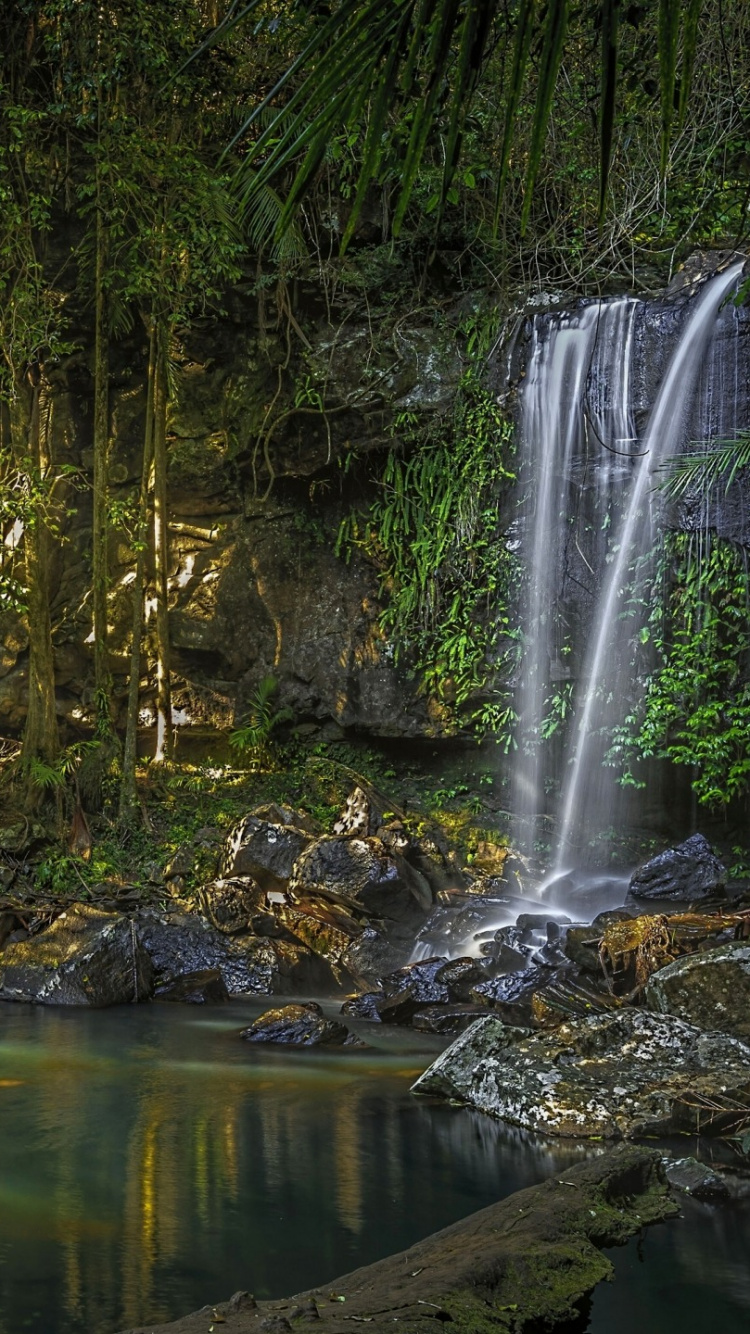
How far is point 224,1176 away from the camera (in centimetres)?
505

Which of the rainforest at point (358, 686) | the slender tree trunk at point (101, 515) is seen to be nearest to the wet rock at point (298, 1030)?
the rainforest at point (358, 686)

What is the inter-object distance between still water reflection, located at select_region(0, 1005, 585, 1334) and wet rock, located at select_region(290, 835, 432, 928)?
2793 mm

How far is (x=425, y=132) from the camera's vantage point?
2.60 ft

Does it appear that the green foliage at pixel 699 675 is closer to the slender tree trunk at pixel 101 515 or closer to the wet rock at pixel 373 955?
the wet rock at pixel 373 955

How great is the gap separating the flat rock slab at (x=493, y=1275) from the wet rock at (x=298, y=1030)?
3584 millimetres

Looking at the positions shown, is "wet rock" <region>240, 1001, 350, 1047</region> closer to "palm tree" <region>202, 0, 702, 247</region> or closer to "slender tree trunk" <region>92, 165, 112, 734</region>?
"slender tree trunk" <region>92, 165, 112, 734</region>

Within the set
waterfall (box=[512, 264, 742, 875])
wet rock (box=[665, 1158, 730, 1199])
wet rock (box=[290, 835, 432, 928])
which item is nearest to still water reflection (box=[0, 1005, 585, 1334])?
wet rock (box=[665, 1158, 730, 1199])

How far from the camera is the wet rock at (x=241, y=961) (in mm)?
9281

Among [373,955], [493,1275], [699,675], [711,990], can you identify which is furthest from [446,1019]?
[699,675]

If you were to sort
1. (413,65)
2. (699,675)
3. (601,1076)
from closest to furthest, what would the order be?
1. (413,65)
2. (601,1076)
3. (699,675)

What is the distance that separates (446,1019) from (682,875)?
3.09 meters

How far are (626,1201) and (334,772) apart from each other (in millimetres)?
9350

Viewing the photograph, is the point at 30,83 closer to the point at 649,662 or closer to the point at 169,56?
the point at 169,56

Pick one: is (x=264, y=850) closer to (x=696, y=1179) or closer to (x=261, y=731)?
(x=261, y=731)
